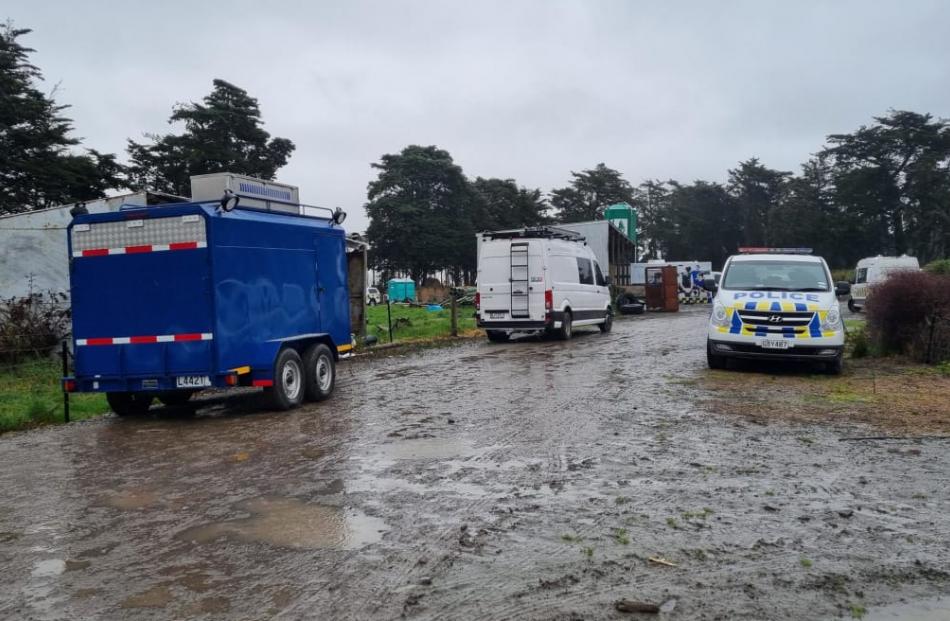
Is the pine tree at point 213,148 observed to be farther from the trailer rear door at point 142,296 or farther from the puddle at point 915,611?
the puddle at point 915,611

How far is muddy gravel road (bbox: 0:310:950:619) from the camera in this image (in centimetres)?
375

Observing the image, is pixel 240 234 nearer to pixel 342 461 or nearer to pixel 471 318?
pixel 342 461

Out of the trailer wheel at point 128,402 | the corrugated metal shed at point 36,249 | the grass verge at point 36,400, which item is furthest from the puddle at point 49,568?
the corrugated metal shed at point 36,249

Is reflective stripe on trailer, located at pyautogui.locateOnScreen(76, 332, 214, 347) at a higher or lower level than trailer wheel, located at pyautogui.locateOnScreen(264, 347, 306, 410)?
higher

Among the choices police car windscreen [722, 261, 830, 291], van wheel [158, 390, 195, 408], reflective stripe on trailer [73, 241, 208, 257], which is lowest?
van wheel [158, 390, 195, 408]

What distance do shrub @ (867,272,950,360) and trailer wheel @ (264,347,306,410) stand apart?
1037 cm

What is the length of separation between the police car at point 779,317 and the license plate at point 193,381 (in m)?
7.92

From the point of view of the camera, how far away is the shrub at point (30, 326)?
14.1 m

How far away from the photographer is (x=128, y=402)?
9.80m

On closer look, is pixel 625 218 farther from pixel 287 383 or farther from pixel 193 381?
pixel 193 381

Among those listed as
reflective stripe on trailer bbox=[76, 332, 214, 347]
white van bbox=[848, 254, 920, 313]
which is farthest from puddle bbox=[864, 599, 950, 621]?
white van bbox=[848, 254, 920, 313]

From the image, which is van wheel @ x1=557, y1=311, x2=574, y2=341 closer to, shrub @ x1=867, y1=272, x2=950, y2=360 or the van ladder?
the van ladder

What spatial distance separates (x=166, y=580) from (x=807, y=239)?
3128 inches

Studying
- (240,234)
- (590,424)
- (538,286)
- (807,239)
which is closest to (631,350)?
(538,286)
